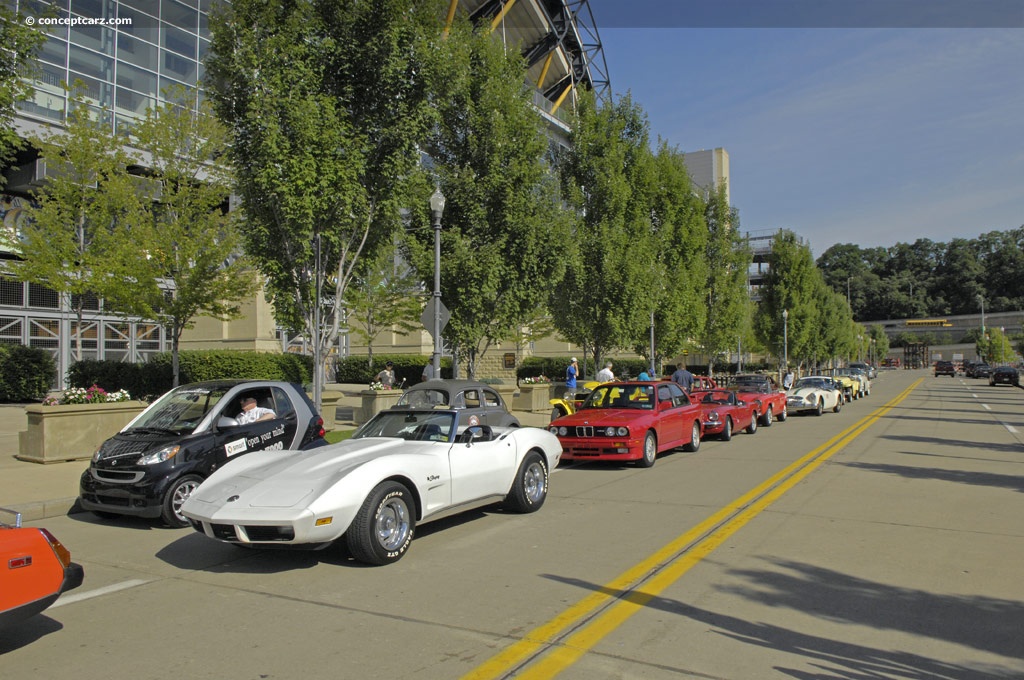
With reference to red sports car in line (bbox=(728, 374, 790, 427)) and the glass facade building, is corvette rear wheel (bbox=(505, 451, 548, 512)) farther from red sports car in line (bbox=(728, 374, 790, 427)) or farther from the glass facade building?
the glass facade building

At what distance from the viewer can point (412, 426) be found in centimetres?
797

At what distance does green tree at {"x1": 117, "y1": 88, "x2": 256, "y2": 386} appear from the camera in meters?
18.5

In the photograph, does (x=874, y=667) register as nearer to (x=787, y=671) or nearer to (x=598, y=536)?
(x=787, y=671)

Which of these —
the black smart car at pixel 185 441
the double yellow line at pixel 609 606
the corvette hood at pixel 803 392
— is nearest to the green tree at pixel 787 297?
the corvette hood at pixel 803 392

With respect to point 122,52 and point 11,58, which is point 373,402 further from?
point 122,52

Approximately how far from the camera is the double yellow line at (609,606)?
418 centimetres

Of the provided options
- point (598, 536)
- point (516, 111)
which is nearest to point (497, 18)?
point (516, 111)

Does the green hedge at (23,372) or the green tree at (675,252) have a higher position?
the green tree at (675,252)

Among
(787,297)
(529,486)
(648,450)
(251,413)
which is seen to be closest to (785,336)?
(787,297)

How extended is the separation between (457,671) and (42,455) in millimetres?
11214

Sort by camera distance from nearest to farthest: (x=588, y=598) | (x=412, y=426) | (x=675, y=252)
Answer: (x=588, y=598)
(x=412, y=426)
(x=675, y=252)

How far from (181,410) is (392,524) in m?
4.20

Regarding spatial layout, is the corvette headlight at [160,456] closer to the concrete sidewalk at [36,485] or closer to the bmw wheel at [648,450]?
the concrete sidewalk at [36,485]

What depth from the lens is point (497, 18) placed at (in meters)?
48.5
